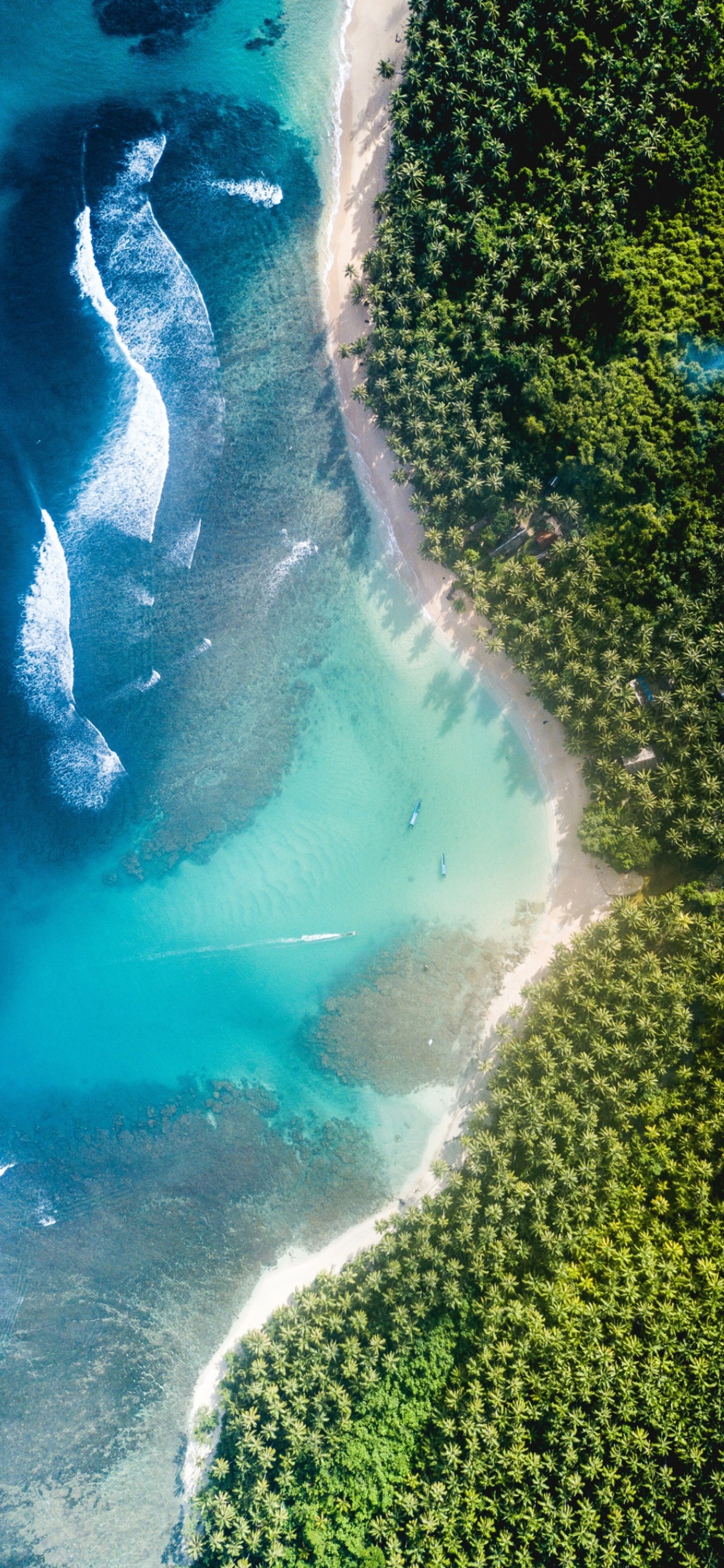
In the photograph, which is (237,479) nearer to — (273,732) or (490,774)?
(273,732)

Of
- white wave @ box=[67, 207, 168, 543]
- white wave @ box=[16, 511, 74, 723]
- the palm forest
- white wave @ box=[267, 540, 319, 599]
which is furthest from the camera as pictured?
white wave @ box=[16, 511, 74, 723]

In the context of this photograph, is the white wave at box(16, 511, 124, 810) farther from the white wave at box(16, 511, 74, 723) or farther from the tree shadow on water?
the tree shadow on water

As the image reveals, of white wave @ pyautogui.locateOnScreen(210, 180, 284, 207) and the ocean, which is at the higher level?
white wave @ pyautogui.locateOnScreen(210, 180, 284, 207)

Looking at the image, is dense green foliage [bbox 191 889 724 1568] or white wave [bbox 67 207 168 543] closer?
dense green foliage [bbox 191 889 724 1568]

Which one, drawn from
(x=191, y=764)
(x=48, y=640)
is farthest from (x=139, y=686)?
(x=48, y=640)

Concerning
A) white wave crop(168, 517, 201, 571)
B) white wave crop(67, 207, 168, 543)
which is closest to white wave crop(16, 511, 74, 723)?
white wave crop(67, 207, 168, 543)

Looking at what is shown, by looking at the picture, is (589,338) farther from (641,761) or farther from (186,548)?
(186,548)

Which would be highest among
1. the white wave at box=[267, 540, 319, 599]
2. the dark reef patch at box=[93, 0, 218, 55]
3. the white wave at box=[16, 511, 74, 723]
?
the dark reef patch at box=[93, 0, 218, 55]

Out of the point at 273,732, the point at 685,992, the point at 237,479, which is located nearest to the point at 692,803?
the point at 685,992
